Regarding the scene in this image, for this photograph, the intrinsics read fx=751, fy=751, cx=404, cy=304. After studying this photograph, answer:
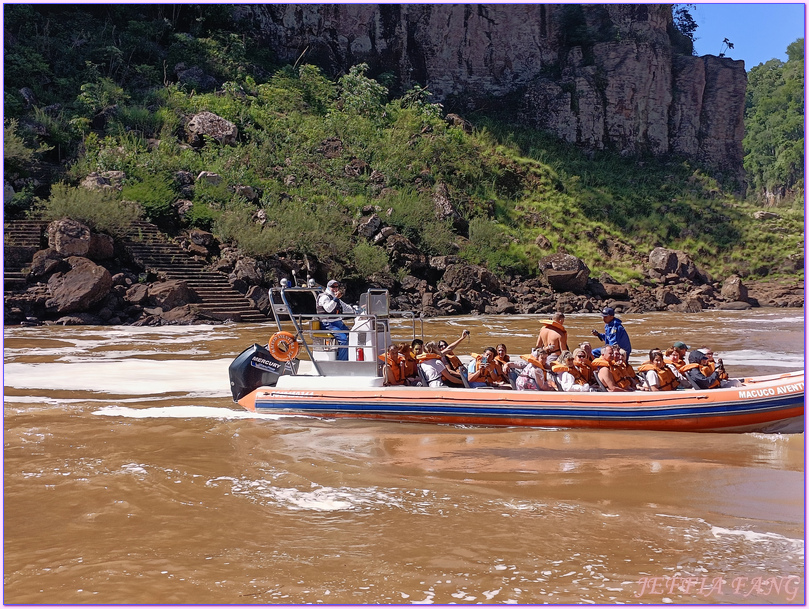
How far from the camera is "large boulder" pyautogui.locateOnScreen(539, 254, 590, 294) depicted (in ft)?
90.9

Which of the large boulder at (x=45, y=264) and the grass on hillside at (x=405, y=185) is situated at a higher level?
the grass on hillside at (x=405, y=185)

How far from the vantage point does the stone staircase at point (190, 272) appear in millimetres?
21266

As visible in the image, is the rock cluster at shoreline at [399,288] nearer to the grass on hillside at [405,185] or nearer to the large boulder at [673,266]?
the large boulder at [673,266]

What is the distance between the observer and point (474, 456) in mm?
7285

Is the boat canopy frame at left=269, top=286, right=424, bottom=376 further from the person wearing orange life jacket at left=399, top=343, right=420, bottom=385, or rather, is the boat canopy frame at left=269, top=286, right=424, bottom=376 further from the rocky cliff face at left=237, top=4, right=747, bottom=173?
the rocky cliff face at left=237, top=4, right=747, bottom=173

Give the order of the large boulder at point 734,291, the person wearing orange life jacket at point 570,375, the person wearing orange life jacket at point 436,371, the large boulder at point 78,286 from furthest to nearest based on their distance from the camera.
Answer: the large boulder at point 734,291, the large boulder at point 78,286, the person wearing orange life jacket at point 436,371, the person wearing orange life jacket at point 570,375

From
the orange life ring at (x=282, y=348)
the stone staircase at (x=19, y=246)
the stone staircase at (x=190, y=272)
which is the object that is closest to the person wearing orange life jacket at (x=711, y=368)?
the orange life ring at (x=282, y=348)

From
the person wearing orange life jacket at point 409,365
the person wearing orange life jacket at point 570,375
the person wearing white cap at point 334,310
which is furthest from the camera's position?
the person wearing white cap at point 334,310

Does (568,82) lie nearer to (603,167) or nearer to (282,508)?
(603,167)

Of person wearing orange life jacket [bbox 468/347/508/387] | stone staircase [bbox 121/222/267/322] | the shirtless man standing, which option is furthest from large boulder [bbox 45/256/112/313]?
the shirtless man standing

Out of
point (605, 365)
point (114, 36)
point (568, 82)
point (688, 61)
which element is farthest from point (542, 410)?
point (688, 61)

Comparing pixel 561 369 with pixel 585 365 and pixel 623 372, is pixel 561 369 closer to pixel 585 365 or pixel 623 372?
pixel 585 365

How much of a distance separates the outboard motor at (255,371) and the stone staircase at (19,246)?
41.9ft

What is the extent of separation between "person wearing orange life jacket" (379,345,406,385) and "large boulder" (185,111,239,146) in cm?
2380
